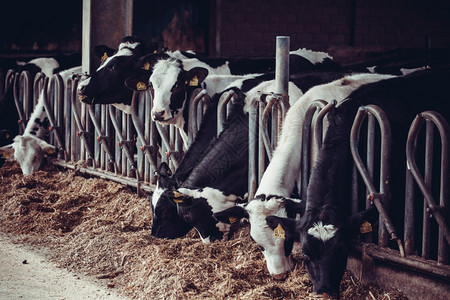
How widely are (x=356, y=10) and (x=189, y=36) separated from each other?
3.10 metres

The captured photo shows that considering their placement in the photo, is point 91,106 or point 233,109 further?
point 91,106

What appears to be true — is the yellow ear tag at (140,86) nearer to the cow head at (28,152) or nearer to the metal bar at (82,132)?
the metal bar at (82,132)

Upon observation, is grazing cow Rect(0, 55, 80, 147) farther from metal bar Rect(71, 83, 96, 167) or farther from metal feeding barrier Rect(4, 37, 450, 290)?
metal bar Rect(71, 83, 96, 167)

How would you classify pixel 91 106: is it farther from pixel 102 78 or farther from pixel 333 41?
pixel 333 41

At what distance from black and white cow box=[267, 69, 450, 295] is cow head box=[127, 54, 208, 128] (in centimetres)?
204

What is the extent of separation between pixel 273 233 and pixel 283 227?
0.18 m

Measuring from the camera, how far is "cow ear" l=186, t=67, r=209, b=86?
6168 millimetres

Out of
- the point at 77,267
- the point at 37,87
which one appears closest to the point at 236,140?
the point at 77,267

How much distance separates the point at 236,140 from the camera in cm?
524

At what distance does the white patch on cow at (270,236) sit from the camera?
412 cm

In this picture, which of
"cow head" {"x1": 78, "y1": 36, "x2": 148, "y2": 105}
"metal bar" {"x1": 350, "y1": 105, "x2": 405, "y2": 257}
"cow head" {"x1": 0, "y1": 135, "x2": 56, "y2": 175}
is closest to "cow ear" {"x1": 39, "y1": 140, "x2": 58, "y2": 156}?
"cow head" {"x1": 0, "y1": 135, "x2": 56, "y2": 175}

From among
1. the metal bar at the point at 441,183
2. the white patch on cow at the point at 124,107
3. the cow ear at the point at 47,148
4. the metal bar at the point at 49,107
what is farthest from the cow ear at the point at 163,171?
the metal bar at the point at 49,107

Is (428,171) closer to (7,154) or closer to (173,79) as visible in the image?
(173,79)

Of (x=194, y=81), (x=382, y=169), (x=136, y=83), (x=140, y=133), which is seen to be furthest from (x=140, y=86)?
(x=382, y=169)
